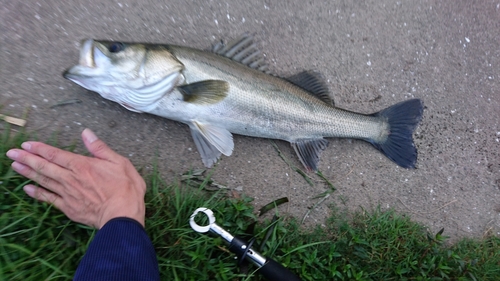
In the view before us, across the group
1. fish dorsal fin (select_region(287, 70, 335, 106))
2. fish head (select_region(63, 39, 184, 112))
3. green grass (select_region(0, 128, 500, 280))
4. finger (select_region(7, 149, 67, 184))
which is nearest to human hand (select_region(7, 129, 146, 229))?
finger (select_region(7, 149, 67, 184))

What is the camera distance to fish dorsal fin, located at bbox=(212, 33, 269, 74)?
2.63 meters

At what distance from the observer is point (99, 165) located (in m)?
2.23

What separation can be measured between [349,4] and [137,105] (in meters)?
2.18

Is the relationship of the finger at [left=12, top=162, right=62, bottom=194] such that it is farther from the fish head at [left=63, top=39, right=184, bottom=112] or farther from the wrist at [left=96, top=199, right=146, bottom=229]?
the fish head at [left=63, top=39, right=184, bottom=112]

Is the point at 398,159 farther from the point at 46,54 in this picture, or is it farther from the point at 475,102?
the point at 46,54

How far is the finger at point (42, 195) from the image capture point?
216 cm

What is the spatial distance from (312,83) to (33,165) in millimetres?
2057

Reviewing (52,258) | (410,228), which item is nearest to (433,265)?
(410,228)

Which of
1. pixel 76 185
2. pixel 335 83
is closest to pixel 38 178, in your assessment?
pixel 76 185

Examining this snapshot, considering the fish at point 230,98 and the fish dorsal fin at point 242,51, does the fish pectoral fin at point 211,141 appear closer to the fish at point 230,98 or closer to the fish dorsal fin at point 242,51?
the fish at point 230,98

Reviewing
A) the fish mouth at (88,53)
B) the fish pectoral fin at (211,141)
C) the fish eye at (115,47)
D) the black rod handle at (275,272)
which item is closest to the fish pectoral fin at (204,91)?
the fish pectoral fin at (211,141)

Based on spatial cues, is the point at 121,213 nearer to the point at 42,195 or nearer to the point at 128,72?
the point at 42,195

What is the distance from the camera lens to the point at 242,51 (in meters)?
2.68

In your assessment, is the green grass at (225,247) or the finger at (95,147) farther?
the finger at (95,147)
